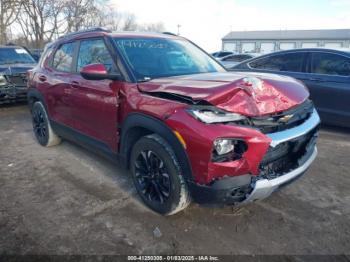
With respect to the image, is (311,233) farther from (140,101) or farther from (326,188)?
(140,101)

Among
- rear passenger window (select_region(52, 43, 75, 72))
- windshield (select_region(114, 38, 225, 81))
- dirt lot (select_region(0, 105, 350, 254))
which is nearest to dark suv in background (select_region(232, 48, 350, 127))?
dirt lot (select_region(0, 105, 350, 254))

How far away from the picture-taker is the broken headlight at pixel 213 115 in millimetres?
2342

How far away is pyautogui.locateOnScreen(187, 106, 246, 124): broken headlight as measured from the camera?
2.34 meters

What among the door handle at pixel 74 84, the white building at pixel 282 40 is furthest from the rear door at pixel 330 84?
the white building at pixel 282 40

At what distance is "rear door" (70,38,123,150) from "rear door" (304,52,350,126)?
395 centimetres

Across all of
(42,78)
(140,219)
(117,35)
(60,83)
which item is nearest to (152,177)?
(140,219)

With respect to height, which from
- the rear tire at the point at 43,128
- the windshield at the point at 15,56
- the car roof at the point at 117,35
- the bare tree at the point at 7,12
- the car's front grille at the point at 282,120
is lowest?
the rear tire at the point at 43,128

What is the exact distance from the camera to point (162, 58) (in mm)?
3496

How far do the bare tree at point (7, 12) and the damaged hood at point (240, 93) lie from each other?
27.0m

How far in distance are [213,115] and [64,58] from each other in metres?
2.92

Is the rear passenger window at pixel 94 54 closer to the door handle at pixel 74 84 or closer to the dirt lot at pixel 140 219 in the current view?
the door handle at pixel 74 84

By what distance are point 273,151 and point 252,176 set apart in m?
0.32

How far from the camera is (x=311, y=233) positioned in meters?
2.74

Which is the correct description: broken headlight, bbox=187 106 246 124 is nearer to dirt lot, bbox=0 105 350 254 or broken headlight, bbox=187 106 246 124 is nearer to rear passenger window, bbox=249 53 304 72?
dirt lot, bbox=0 105 350 254
